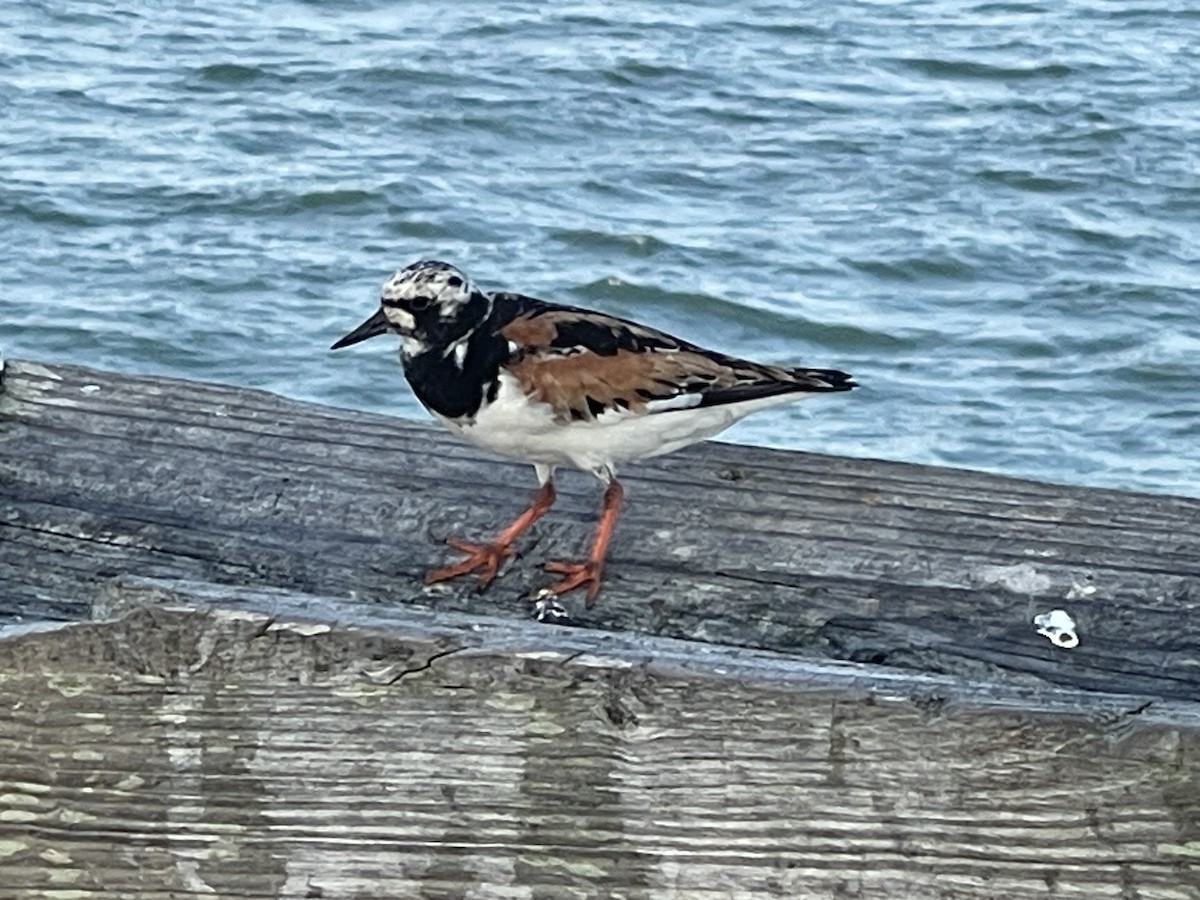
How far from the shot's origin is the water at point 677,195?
827 centimetres

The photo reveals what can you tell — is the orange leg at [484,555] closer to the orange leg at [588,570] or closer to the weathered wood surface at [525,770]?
the orange leg at [588,570]

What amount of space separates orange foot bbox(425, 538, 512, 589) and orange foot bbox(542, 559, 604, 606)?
0.06 metres

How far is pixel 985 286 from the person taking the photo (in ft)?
29.3

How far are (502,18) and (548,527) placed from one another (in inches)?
382

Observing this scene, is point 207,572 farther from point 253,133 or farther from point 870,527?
point 253,133

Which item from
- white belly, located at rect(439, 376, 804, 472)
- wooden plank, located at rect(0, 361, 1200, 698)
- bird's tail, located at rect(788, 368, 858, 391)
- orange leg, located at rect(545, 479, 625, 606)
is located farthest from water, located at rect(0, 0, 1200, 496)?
orange leg, located at rect(545, 479, 625, 606)

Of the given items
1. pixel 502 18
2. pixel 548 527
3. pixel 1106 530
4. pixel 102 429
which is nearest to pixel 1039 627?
pixel 1106 530

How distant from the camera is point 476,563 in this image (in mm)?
2326

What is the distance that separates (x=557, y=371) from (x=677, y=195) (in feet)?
21.4

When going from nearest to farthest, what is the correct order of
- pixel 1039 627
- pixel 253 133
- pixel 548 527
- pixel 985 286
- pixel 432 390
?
pixel 1039 627 < pixel 548 527 < pixel 432 390 < pixel 985 286 < pixel 253 133

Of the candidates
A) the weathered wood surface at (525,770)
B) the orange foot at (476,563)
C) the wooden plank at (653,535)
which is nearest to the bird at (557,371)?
the wooden plank at (653,535)

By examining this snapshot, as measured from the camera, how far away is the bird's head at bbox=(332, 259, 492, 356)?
335 centimetres

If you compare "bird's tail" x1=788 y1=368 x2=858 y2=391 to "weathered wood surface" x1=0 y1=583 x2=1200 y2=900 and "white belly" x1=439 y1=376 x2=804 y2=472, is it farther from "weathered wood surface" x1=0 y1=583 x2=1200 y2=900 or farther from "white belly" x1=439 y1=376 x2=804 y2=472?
"weathered wood surface" x1=0 y1=583 x2=1200 y2=900

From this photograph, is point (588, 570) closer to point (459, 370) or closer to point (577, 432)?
point (577, 432)
